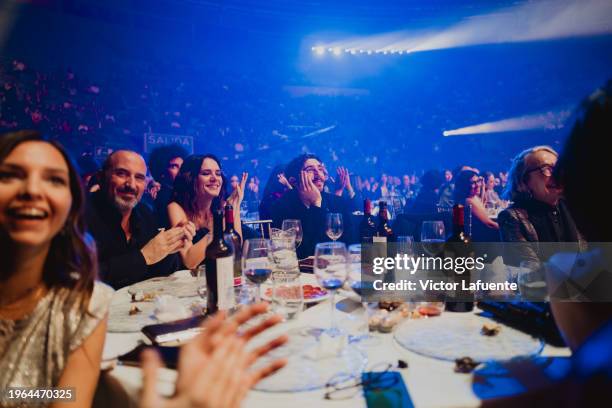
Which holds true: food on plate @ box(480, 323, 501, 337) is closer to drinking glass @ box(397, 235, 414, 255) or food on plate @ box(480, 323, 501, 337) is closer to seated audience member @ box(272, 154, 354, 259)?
drinking glass @ box(397, 235, 414, 255)

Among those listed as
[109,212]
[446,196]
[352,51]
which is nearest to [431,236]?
[109,212]

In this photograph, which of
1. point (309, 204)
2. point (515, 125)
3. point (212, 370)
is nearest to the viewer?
point (212, 370)

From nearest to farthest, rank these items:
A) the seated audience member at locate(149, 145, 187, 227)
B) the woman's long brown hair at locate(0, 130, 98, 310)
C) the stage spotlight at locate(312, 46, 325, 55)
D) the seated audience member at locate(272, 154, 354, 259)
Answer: the woman's long brown hair at locate(0, 130, 98, 310) < the seated audience member at locate(272, 154, 354, 259) < the seated audience member at locate(149, 145, 187, 227) < the stage spotlight at locate(312, 46, 325, 55)

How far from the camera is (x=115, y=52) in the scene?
28.1 ft

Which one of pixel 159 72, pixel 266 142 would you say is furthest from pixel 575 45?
pixel 159 72

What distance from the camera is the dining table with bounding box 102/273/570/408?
79 centimetres

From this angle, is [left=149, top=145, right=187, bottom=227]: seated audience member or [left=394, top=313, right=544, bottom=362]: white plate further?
[left=149, top=145, right=187, bottom=227]: seated audience member

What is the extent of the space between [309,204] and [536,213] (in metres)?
1.85

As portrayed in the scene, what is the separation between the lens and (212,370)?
608 millimetres

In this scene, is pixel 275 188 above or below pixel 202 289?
above

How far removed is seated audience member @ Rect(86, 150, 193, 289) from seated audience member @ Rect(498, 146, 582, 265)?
6.47ft

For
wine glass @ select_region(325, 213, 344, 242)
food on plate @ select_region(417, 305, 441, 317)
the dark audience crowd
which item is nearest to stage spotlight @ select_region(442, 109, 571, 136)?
the dark audience crowd

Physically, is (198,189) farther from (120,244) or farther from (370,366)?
(370,366)

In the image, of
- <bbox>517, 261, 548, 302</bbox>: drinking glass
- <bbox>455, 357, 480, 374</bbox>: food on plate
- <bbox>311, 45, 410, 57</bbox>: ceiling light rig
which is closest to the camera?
<bbox>455, 357, 480, 374</bbox>: food on plate
